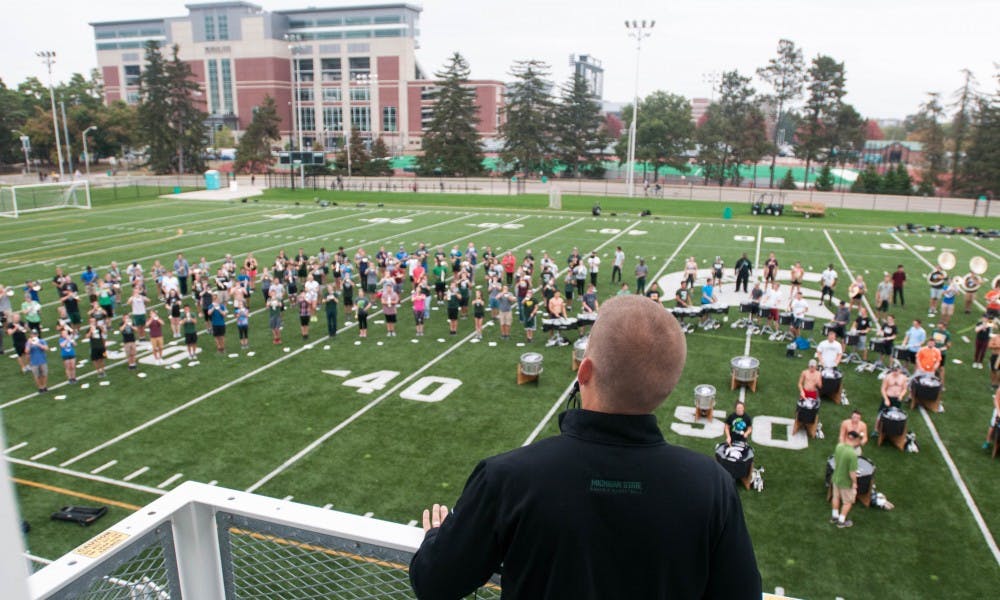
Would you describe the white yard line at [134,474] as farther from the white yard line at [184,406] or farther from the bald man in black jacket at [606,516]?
the bald man in black jacket at [606,516]

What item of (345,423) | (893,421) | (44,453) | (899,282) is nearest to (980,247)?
(899,282)

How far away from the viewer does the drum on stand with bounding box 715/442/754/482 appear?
10719 millimetres

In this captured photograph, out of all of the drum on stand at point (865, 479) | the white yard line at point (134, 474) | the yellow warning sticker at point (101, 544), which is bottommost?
the white yard line at point (134, 474)

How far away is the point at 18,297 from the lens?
79.0 ft

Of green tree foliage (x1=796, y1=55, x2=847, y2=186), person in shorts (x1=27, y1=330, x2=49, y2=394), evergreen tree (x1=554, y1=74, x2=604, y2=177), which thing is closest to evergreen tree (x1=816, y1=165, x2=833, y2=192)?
green tree foliage (x1=796, y1=55, x2=847, y2=186)

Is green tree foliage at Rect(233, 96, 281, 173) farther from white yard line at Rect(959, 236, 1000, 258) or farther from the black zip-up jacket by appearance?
the black zip-up jacket

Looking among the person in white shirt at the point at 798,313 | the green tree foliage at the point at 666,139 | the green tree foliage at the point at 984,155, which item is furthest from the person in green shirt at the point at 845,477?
the green tree foliage at the point at 666,139

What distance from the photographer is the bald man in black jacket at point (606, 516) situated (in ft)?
6.04

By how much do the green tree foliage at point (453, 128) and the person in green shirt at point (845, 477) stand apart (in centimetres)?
7228

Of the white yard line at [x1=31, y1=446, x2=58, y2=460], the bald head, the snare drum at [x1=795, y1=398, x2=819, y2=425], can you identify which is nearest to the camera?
the bald head

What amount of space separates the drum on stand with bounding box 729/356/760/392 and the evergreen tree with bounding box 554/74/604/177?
221ft

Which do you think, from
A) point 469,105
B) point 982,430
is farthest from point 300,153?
point 982,430

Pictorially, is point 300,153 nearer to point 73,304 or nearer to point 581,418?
point 73,304

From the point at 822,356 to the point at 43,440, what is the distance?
49.4 ft
